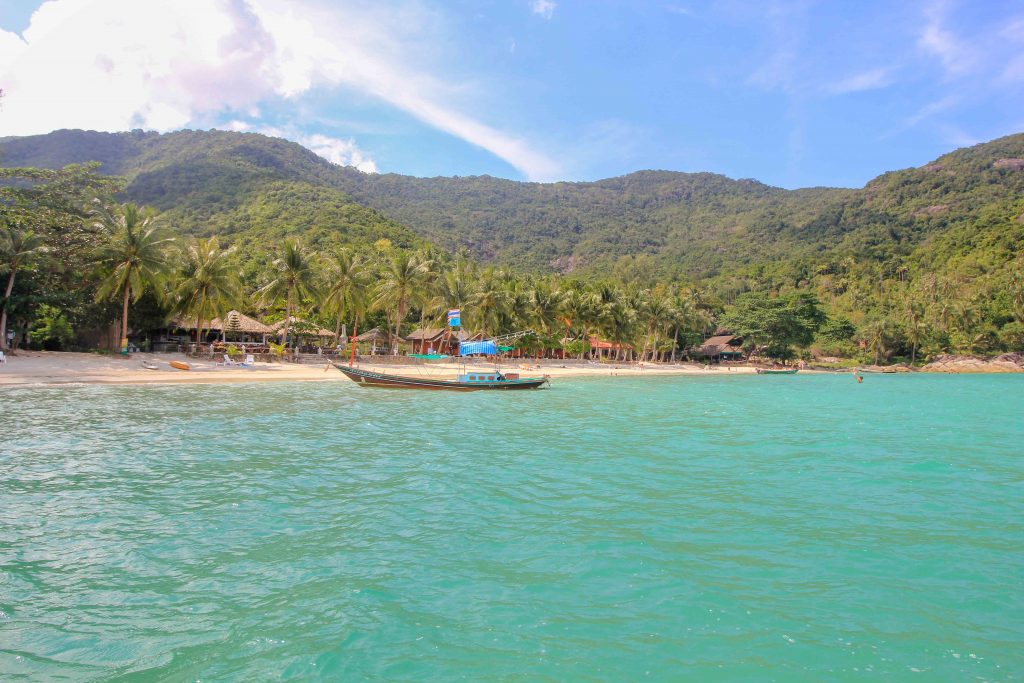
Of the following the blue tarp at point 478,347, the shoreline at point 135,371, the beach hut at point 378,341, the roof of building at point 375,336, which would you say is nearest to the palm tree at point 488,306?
the beach hut at point 378,341

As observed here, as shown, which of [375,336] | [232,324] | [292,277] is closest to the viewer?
[292,277]

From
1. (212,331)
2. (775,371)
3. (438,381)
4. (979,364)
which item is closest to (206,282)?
(212,331)

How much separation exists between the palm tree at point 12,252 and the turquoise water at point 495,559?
58.2 ft

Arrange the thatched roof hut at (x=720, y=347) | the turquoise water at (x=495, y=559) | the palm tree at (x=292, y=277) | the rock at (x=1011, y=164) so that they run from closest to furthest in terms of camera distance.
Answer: the turquoise water at (x=495, y=559) → the palm tree at (x=292, y=277) → the thatched roof hut at (x=720, y=347) → the rock at (x=1011, y=164)

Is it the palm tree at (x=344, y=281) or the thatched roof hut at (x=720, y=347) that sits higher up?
the palm tree at (x=344, y=281)

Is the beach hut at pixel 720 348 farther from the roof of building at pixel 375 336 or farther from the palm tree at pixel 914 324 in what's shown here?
the roof of building at pixel 375 336

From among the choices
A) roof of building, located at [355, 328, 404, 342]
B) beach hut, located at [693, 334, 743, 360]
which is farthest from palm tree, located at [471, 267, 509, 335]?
beach hut, located at [693, 334, 743, 360]

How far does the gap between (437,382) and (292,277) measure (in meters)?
17.2

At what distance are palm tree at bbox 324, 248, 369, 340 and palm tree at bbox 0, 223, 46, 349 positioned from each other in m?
18.8

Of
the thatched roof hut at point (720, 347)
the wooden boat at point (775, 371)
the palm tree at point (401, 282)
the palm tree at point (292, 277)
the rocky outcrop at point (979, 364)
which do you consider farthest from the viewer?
the thatched roof hut at point (720, 347)

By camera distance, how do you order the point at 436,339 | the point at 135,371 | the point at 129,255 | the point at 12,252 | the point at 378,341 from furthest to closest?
the point at 436,339, the point at 378,341, the point at 129,255, the point at 135,371, the point at 12,252

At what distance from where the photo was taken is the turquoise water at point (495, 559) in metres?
4.86

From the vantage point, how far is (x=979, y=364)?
74500mm

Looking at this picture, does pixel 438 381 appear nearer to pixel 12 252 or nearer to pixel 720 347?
pixel 12 252
